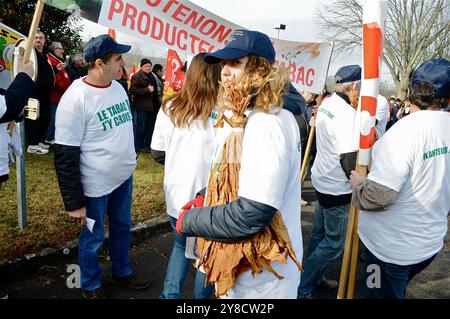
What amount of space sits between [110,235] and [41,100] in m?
4.63

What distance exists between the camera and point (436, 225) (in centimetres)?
230

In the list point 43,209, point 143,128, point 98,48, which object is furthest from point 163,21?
point 143,128

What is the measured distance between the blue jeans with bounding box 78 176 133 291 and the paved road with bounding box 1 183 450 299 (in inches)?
9.7

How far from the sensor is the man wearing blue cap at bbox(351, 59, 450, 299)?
Answer: 2.13m

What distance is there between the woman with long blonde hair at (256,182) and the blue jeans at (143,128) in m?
6.40

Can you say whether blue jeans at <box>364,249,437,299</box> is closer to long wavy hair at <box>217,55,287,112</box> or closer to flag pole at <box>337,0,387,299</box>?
flag pole at <box>337,0,387,299</box>

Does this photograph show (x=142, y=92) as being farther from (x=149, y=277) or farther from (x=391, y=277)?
(x=391, y=277)

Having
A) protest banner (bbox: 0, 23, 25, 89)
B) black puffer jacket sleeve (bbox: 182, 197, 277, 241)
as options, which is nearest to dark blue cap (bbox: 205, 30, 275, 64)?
black puffer jacket sleeve (bbox: 182, 197, 277, 241)

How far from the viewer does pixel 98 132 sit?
9.36 ft
